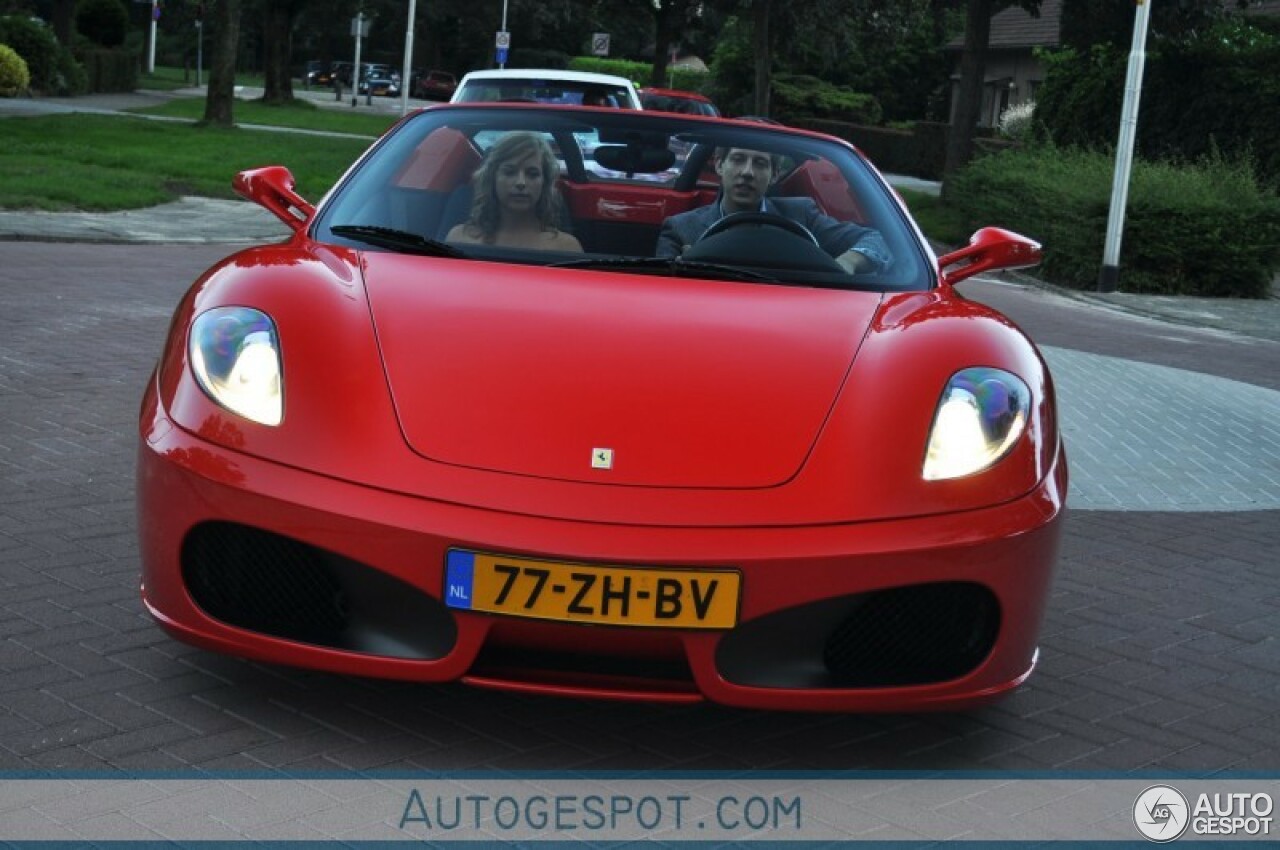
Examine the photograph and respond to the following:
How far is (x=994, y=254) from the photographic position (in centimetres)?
495

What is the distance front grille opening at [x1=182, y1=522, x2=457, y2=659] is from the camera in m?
3.50

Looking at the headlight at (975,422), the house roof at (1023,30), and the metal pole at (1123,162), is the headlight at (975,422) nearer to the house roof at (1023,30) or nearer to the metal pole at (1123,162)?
the metal pole at (1123,162)

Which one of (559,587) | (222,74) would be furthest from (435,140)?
(222,74)

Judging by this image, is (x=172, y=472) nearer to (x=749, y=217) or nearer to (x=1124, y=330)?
(x=749, y=217)

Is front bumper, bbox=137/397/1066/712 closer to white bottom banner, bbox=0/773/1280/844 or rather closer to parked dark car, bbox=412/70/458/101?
white bottom banner, bbox=0/773/1280/844

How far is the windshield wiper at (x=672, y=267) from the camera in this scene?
4.44 meters

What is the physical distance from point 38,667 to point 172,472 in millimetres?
720

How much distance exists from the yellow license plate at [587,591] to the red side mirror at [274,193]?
75.1 inches

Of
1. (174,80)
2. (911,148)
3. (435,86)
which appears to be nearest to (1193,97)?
(911,148)

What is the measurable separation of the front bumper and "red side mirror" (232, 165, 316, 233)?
1.45 metres

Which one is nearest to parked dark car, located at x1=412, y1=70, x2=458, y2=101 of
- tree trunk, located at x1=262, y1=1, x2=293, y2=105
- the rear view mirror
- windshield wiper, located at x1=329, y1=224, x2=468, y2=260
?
tree trunk, located at x1=262, y1=1, x2=293, y2=105

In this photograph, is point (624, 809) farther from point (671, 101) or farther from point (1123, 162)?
point (671, 101)

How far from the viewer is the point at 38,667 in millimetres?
4082

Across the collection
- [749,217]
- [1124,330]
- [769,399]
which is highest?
[749,217]
